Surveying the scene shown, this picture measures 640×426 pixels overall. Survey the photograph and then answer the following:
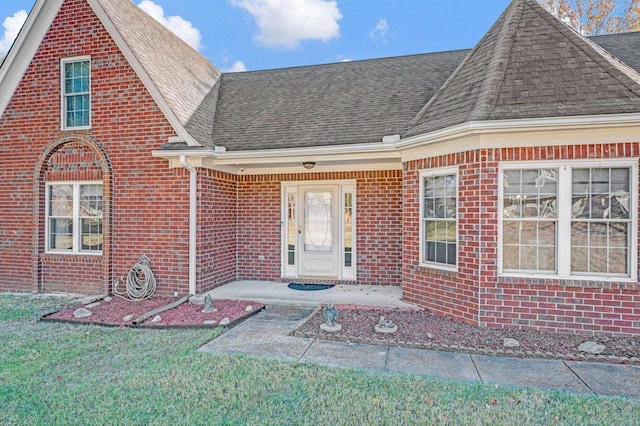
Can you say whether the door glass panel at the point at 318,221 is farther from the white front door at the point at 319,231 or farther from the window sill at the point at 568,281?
the window sill at the point at 568,281

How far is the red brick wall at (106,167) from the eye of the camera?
7.88 m

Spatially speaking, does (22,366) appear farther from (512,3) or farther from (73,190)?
(512,3)

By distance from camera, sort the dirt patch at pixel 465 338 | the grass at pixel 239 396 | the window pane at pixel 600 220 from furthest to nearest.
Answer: the window pane at pixel 600 220, the dirt patch at pixel 465 338, the grass at pixel 239 396

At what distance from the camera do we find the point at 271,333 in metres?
5.62

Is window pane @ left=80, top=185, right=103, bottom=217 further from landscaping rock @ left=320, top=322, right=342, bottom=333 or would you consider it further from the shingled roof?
landscaping rock @ left=320, top=322, right=342, bottom=333

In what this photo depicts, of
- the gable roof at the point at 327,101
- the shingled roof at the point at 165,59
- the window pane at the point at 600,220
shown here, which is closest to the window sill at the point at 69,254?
the shingled roof at the point at 165,59

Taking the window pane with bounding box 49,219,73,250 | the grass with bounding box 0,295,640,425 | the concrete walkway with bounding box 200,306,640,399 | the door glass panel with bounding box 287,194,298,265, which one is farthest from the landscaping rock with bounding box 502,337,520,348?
the window pane with bounding box 49,219,73,250

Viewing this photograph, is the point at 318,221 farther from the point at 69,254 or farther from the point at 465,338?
the point at 69,254

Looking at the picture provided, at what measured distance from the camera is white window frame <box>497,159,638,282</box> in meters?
5.25

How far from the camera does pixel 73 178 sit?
8.33 metres

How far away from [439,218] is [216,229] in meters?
4.75

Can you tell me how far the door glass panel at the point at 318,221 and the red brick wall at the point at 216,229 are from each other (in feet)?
5.85

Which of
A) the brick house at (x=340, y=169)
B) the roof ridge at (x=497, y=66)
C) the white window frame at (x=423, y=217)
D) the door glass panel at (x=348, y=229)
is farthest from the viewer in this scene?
the door glass panel at (x=348, y=229)

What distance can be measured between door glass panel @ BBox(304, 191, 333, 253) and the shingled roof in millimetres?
3299
